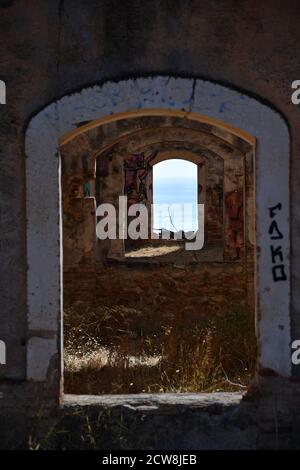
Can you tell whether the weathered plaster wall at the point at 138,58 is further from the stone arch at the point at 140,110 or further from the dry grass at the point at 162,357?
the dry grass at the point at 162,357

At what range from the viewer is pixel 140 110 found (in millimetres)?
4219

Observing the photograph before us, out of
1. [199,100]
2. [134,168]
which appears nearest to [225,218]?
[134,168]

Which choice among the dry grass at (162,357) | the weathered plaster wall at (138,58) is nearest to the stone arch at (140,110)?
the weathered plaster wall at (138,58)

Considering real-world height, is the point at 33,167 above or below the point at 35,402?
above

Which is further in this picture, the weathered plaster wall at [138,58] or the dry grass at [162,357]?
the dry grass at [162,357]

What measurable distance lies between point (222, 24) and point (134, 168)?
39.2 feet

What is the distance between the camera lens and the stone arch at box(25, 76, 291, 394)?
417 centimetres

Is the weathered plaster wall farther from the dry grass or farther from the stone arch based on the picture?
the dry grass

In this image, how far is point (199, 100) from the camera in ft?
13.7

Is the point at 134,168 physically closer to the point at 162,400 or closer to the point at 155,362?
the point at 155,362

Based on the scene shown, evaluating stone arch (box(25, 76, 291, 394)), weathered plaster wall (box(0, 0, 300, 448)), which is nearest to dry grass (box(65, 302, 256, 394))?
stone arch (box(25, 76, 291, 394))

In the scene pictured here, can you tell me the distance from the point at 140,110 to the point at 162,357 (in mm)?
3389

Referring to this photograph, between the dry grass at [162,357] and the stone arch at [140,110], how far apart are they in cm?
109

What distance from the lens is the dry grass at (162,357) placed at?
557cm
